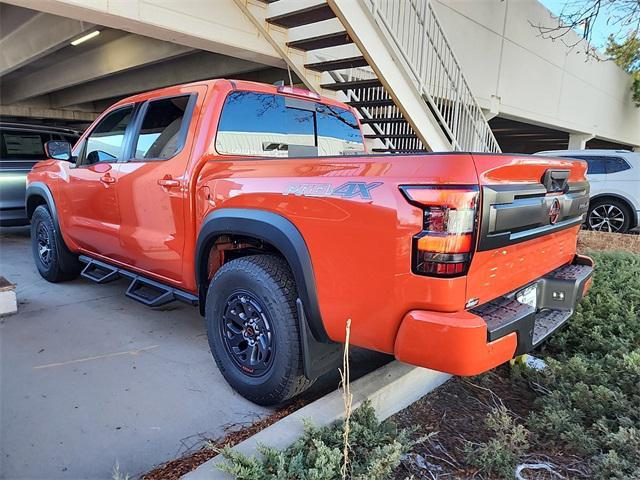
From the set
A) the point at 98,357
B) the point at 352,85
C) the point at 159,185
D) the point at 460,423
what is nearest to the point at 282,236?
the point at 159,185

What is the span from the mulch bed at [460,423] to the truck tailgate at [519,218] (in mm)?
825

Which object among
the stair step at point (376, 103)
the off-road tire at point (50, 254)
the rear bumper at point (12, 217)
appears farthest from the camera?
the rear bumper at point (12, 217)

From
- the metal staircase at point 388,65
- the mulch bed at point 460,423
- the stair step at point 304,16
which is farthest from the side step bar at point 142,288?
the stair step at point 304,16

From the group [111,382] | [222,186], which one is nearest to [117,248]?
[111,382]

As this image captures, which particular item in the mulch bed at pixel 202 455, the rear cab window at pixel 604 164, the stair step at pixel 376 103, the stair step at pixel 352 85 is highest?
the stair step at pixel 352 85

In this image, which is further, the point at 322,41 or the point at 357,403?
the point at 322,41

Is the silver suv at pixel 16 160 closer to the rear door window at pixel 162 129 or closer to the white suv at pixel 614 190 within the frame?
the rear door window at pixel 162 129

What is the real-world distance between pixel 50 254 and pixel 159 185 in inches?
104

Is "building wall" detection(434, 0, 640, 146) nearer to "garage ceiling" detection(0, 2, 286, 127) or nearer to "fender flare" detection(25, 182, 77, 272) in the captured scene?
"garage ceiling" detection(0, 2, 286, 127)

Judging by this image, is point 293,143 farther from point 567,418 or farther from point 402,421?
point 567,418

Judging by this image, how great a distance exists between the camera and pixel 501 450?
6.75 feet

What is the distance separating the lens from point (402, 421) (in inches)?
99.7

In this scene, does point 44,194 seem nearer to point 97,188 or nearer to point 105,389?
point 97,188

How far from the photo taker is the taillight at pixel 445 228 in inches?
71.6
